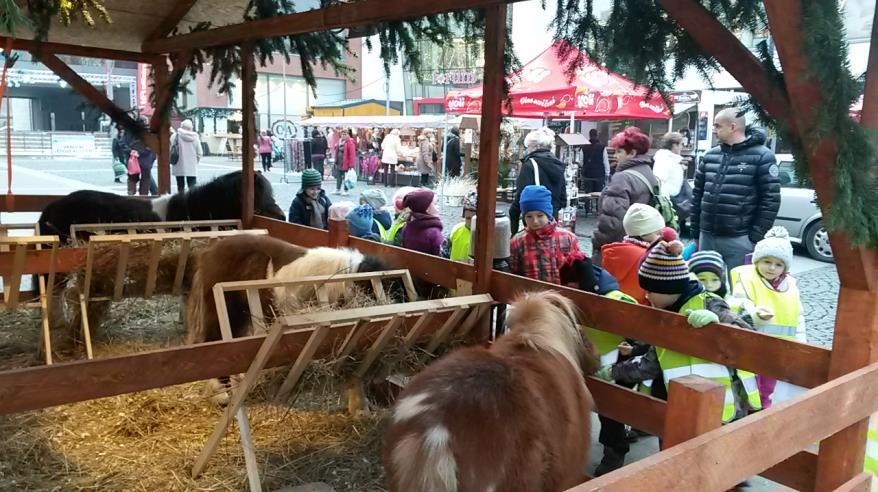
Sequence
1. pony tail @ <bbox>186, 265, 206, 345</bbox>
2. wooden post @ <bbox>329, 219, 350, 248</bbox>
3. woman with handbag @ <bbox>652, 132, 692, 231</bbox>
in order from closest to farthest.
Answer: pony tail @ <bbox>186, 265, 206, 345</bbox>
wooden post @ <bbox>329, 219, 350, 248</bbox>
woman with handbag @ <bbox>652, 132, 692, 231</bbox>

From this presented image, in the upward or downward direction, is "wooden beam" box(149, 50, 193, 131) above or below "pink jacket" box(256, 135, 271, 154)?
above

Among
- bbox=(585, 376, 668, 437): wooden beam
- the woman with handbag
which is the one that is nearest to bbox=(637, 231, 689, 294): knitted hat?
bbox=(585, 376, 668, 437): wooden beam

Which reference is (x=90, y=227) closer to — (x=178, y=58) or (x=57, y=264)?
(x=57, y=264)

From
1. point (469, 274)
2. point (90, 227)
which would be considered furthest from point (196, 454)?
point (90, 227)

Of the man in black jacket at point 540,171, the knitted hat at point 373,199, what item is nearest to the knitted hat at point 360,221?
the knitted hat at point 373,199

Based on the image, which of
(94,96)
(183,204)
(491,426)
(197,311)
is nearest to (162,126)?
(94,96)

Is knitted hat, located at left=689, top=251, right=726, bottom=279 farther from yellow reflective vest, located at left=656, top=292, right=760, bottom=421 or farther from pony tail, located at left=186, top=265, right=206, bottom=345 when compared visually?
pony tail, located at left=186, top=265, right=206, bottom=345

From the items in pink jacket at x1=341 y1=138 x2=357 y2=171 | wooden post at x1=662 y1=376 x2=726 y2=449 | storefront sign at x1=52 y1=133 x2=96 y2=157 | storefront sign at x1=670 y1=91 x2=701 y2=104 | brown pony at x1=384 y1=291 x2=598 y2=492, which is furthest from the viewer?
storefront sign at x1=52 y1=133 x2=96 y2=157

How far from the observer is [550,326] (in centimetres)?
272

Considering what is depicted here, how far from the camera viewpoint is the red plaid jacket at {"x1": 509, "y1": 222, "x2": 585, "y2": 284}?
3984mm

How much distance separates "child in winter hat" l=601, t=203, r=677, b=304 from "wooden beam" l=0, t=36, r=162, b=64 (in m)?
5.35

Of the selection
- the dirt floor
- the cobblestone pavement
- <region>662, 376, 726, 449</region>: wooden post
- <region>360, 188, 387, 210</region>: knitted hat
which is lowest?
the dirt floor

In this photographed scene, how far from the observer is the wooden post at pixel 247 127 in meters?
5.34

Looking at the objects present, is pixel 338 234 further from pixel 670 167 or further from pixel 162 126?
pixel 670 167
